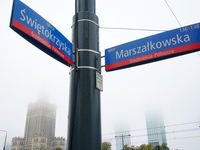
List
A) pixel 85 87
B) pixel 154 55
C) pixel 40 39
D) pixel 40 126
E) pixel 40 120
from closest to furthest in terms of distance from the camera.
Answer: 1. pixel 40 39
2. pixel 85 87
3. pixel 154 55
4. pixel 40 126
5. pixel 40 120

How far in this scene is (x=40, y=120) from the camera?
503 ft

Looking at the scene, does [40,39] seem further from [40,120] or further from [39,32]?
[40,120]

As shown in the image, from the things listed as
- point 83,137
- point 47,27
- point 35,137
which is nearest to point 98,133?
point 83,137

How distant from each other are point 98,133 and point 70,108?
0.58 metres

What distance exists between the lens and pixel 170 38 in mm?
3803

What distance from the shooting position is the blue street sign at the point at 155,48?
12.0 feet

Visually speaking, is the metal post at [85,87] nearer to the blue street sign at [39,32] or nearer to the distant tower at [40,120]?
the blue street sign at [39,32]

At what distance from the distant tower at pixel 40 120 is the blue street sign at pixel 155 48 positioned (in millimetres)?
153815

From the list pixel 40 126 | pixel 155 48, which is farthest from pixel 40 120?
pixel 155 48

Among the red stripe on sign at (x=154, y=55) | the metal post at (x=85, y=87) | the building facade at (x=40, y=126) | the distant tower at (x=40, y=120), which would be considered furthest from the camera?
the distant tower at (x=40, y=120)

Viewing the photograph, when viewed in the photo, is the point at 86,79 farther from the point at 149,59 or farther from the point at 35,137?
the point at 35,137

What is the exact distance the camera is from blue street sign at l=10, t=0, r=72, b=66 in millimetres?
2863

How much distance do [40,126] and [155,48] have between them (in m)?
157

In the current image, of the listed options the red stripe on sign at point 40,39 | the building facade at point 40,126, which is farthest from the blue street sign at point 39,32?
the building facade at point 40,126
